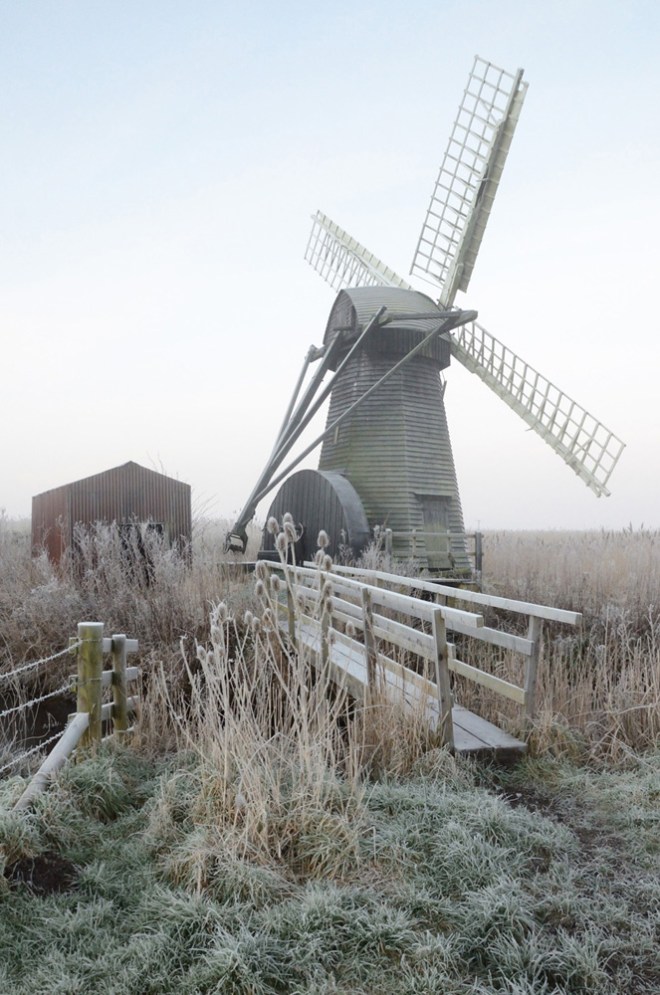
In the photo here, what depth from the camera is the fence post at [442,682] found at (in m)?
5.19

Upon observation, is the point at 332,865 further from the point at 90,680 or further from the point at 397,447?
the point at 397,447

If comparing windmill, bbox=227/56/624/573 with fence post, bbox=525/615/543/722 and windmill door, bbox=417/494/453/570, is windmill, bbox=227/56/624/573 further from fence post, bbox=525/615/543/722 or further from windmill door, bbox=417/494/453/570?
fence post, bbox=525/615/543/722

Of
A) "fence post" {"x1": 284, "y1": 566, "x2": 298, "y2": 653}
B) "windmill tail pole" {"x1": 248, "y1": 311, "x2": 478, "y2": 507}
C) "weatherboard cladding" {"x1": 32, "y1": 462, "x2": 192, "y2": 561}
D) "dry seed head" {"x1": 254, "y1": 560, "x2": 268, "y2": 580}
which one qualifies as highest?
"windmill tail pole" {"x1": 248, "y1": 311, "x2": 478, "y2": 507}

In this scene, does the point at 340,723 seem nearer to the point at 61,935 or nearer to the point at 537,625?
the point at 537,625

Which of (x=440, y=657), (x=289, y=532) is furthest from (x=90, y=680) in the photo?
(x=440, y=657)

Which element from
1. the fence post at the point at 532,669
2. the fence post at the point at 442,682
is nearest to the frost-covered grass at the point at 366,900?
the fence post at the point at 442,682

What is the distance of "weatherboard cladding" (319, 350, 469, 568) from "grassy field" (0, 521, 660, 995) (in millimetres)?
8765

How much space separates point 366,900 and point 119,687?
353 cm

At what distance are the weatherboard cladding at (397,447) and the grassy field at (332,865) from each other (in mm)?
8765

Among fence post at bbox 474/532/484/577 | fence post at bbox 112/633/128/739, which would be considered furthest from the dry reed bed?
fence post at bbox 474/532/484/577

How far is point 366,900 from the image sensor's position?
11.6 feet

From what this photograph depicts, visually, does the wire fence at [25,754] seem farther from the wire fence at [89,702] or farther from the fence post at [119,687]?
the fence post at [119,687]

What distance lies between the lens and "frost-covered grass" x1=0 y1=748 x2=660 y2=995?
317 centimetres

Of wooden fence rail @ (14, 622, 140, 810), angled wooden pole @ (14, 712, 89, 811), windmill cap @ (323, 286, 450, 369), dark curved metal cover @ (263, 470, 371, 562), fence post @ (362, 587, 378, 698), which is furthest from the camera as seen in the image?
windmill cap @ (323, 286, 450, 369)
